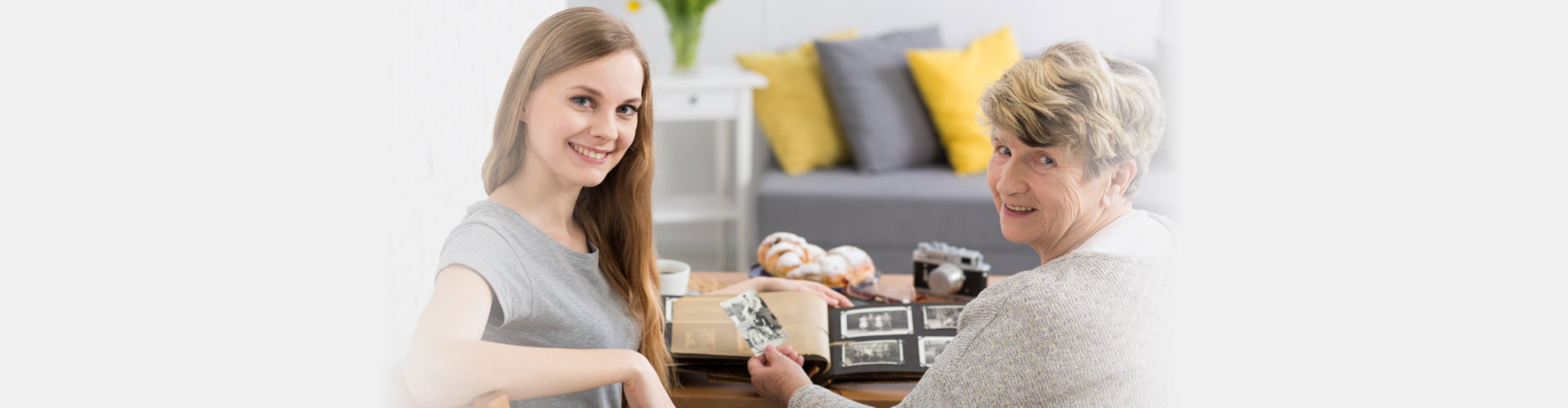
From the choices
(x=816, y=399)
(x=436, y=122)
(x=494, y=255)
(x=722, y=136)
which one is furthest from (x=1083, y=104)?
(x=722, y=136)

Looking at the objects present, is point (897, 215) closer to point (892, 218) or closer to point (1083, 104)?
point (892, 218)

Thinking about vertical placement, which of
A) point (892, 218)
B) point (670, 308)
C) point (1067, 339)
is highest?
point (1067, 339)

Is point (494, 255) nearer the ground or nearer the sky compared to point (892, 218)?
nearer the sky

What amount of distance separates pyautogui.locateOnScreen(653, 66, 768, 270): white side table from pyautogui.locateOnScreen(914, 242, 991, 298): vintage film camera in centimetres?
144

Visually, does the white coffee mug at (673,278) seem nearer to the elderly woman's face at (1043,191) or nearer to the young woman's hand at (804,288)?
the young woman's hand at (804,288)

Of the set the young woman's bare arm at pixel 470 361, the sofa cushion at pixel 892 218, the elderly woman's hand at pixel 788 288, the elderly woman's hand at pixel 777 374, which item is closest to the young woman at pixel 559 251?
the young woman's bare arm at pixel 470 361

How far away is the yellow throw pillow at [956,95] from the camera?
302 cm

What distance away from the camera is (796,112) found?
3.11 m

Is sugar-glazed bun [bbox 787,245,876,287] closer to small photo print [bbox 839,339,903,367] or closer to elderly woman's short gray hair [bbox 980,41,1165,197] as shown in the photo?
small photo print [bbox 839,339,903,367]

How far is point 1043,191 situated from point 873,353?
38 centimetres

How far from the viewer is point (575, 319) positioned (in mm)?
1016

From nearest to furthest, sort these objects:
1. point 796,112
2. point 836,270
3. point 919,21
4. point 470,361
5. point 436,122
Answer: point 470,361, point 436,122, point 836,270, point 796,112, point 919,21

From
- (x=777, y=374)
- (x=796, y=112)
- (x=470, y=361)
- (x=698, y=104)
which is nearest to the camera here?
(x=470, y=361)

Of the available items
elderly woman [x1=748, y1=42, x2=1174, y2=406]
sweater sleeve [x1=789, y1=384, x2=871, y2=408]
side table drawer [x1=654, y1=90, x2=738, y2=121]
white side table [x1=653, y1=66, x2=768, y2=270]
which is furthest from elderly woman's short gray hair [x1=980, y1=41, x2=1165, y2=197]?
side table drawer [x1=654, y1=90, x2=738, y2=121]
